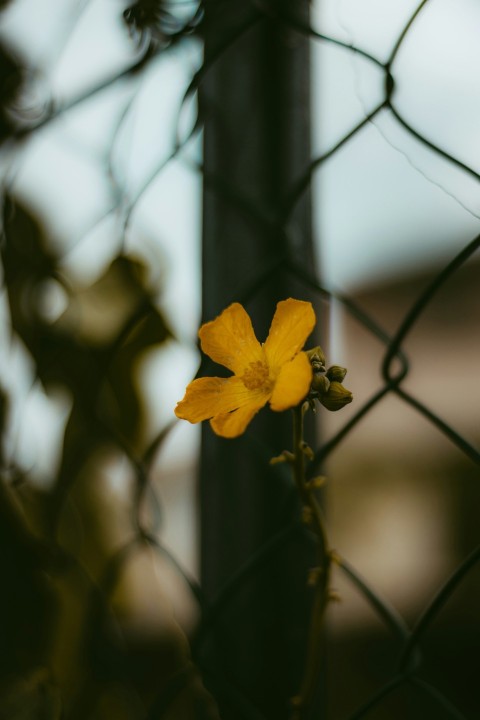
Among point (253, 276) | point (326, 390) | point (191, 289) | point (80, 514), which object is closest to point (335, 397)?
point (326, 390)

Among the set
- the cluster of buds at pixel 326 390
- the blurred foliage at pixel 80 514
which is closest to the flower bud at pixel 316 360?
the cluster of buds at pixel 326 390

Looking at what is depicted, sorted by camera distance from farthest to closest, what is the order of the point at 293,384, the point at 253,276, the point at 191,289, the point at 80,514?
the point at 80,514 < the point at 191,289 < the point at 253,276 < the point at 293,384

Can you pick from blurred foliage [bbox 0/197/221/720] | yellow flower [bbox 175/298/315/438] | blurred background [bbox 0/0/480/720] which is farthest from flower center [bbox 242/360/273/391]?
blurred foliage [bbox 0/197/221/720]

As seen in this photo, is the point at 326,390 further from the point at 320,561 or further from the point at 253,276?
the point at 253,276

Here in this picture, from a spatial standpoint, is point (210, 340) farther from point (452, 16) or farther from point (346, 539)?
point (346, 539)

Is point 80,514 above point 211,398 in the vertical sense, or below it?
below

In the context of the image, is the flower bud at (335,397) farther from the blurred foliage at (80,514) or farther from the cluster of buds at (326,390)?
the blurred foliage at (80,514)

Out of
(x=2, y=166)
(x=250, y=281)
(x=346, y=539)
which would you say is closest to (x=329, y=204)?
(x=250, y=281)
